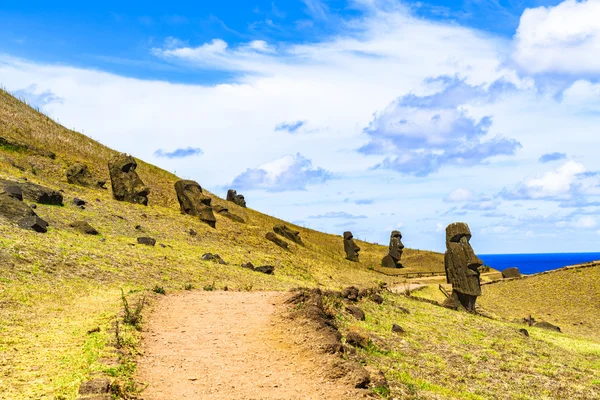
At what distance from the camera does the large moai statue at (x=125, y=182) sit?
163 feet

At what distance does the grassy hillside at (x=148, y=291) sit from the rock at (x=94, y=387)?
23 centimetres

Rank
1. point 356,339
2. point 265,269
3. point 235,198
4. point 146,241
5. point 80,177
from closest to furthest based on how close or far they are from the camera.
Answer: point 356,339 < point 146,241 < point 265,269 < point 80,177 < point 235,198

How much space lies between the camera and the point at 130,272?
89.0 ft

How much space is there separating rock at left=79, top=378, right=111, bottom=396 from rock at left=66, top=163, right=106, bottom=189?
42.7 metres

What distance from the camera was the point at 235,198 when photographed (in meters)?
80.1

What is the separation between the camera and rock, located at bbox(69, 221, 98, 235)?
3366 cm

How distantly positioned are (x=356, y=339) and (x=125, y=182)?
36.5 m

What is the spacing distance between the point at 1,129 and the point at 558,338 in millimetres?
54655

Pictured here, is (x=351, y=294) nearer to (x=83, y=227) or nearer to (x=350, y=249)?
(x=83, y=227)

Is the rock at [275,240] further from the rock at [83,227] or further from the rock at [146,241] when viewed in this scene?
the rock at [83,227]

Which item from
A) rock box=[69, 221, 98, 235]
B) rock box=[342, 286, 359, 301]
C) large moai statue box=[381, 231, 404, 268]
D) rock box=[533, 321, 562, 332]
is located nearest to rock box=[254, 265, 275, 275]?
rock box=[342, 286, 359, 301]

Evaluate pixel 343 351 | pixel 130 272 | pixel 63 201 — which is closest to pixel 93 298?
pixel 130 272

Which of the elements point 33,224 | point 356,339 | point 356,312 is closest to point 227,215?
point 33,224

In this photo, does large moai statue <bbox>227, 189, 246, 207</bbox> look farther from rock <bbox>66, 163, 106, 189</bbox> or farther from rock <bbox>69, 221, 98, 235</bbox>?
rock <bbox>69, 221, 98, 235</bbox>
